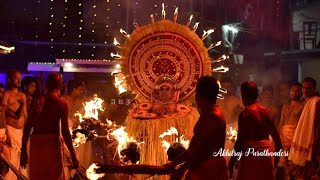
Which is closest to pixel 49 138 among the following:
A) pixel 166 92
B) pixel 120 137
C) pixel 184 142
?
pixel 120 137

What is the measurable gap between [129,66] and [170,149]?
5.85 ft

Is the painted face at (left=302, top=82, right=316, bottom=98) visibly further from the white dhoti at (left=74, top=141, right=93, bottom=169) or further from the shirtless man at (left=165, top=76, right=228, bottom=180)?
the white dhoti at (left=74, top=141, right=93, bottom=169)

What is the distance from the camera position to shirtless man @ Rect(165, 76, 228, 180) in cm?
454

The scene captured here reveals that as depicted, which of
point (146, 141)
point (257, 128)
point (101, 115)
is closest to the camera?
point (257, 128)

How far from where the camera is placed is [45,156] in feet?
20.9

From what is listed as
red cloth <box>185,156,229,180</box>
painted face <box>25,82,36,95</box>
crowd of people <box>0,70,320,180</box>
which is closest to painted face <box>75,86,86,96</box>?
crowd of people <box>0,70,320,180</box>

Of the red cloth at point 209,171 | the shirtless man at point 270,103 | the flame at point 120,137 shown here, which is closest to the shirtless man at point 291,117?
the shirtless man at point 270,103

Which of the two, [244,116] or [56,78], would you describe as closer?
[244,116]

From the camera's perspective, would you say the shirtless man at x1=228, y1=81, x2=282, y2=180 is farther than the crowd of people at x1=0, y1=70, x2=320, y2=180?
Yes

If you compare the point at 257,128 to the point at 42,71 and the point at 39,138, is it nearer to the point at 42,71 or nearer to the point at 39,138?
the point at 39,138

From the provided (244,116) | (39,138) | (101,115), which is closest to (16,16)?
(101,115)

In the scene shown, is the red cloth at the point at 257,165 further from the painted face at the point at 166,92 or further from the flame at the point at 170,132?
the painted face at the point at 166,92

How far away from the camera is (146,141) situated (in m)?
A: 7.50

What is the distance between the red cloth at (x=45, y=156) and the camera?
6363mm
